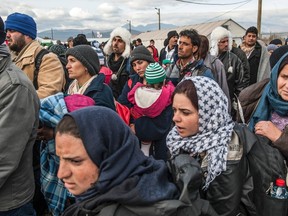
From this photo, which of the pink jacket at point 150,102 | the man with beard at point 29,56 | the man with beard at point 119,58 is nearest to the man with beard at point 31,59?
the man with beard at point 29,56

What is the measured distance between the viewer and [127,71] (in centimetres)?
520

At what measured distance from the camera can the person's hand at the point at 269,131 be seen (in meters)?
2.06

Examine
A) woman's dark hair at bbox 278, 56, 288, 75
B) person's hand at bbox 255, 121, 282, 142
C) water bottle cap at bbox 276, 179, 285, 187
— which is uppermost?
woman's dark hair at bbox 278, 56, 288, 75

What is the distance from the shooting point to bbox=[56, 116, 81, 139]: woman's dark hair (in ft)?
4.83

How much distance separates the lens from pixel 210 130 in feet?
6.46

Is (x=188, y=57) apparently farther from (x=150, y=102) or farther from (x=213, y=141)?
(x=213, y=141)

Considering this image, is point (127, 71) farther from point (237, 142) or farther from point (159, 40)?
point (159, 40)

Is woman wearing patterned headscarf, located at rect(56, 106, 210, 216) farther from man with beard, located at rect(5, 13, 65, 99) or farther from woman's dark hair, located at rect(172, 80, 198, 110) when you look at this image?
man with beard, located at rect(5, 13, 65, 99)

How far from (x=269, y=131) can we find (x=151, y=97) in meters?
1.65

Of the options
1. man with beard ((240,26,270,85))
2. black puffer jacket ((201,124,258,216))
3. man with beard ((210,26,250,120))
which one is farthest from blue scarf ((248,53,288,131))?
man with beard ((240,26,270,85))

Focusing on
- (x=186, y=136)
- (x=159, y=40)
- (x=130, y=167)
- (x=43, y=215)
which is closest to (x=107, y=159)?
(x=130, y=167)

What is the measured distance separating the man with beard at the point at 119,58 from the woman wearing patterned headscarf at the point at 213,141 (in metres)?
3.15

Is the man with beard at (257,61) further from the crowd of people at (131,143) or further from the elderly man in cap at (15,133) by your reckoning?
the elderly man in cap at (15,133)

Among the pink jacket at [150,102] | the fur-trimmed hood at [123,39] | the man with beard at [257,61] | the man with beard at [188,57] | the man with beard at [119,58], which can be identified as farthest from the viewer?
the man with beard at [257,61]
